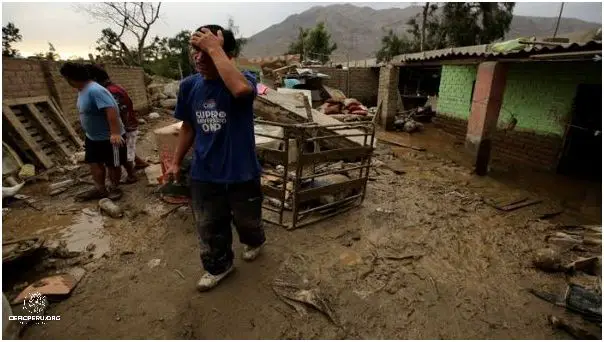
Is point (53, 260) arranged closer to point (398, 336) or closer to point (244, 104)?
point (244, 104)

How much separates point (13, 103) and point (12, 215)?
2.63m

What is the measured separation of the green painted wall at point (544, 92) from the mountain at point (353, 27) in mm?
62753

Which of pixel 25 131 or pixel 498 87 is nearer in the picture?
pixel 25 131

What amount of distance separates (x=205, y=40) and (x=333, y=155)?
211 centimetres

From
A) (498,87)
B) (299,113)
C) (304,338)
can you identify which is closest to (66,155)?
(299,113)

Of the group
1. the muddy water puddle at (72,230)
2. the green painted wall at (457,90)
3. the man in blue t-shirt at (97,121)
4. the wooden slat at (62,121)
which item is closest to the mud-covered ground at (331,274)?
the muddy water puddle at (72,230)

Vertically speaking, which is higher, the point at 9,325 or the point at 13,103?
the point at 13,103

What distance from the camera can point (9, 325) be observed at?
217 centimetres

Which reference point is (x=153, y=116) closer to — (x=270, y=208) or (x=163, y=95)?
(x=163, y=95)

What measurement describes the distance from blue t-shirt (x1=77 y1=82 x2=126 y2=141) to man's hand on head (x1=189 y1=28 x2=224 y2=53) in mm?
2447

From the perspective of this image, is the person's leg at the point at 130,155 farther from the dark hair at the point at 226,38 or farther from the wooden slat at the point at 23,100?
the dark hair at the point at 226,38

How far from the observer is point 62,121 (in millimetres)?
6445

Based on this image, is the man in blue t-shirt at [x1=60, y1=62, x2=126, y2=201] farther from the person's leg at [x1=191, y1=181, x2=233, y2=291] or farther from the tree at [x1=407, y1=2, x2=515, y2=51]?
the tree at [x1=407, y1=2, x2=515, y2=51]

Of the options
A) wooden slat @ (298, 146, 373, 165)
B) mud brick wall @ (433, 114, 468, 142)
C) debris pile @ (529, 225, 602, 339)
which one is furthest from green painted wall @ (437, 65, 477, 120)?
wooden slat @ (298, 146, 373, 165)
